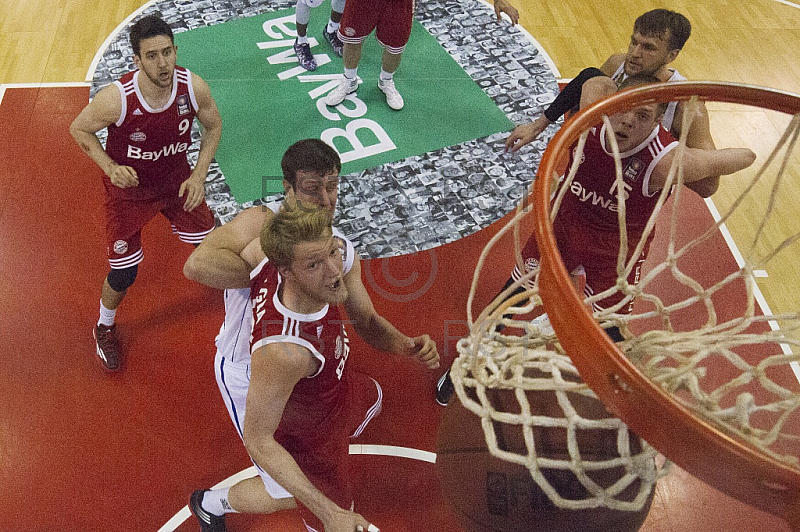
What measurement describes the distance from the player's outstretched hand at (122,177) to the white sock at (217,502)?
4.23ft

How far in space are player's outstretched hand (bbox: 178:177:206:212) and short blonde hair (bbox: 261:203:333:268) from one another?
1.17 metres

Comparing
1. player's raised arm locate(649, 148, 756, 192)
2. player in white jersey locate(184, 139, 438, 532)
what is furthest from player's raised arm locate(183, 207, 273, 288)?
player's raised arm locate(649, 148, 756, 192)

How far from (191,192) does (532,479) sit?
2.02 m

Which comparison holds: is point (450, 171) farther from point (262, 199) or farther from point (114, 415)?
point (114, 415)

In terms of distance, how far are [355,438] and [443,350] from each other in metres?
0.65

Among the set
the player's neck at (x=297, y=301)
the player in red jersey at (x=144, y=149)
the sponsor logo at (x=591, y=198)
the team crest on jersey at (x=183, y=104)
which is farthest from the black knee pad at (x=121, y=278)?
the sponsor logo at (x=591, y=198)

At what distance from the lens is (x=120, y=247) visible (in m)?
3.08

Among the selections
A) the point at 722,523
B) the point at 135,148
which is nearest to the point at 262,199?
the point at 135,148

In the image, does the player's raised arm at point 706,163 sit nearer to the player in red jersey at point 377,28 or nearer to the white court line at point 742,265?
the white court line at point 742,265

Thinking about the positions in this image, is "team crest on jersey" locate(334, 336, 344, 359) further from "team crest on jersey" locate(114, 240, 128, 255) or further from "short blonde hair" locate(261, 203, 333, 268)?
"team crest on jersey" locate(114, 240, 128, 255)

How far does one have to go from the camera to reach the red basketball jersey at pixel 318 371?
6.80 feet

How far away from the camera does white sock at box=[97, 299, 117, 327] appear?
10.6 feet

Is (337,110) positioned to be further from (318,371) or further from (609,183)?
(318,371)

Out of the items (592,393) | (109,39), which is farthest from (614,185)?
(109,39)
